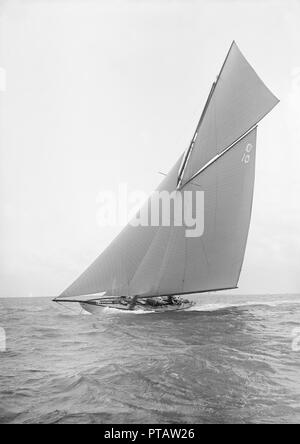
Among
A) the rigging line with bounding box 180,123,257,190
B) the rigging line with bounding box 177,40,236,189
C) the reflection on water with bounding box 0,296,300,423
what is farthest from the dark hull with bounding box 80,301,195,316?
the rigging line with bounding box 180,123,257,190

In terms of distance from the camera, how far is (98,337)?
519 inches

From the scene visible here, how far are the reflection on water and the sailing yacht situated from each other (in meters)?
6.07

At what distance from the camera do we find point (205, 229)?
66.3 feet

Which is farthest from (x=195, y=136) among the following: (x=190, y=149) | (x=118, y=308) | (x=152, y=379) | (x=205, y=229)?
(x=152, y=379)

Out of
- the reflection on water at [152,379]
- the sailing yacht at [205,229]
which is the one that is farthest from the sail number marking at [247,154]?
the reflection on water at [152,379]

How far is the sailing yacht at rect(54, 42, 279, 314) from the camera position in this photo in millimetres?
18797

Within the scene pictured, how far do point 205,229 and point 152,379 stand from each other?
13.9 meters

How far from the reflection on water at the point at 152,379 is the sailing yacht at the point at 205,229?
6069 millimetres

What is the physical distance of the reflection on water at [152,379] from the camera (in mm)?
5332

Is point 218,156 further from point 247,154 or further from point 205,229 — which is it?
point 205,229

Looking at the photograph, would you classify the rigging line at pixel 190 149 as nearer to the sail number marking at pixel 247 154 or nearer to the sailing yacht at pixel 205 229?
the sailing yacht at pixel 205 229
